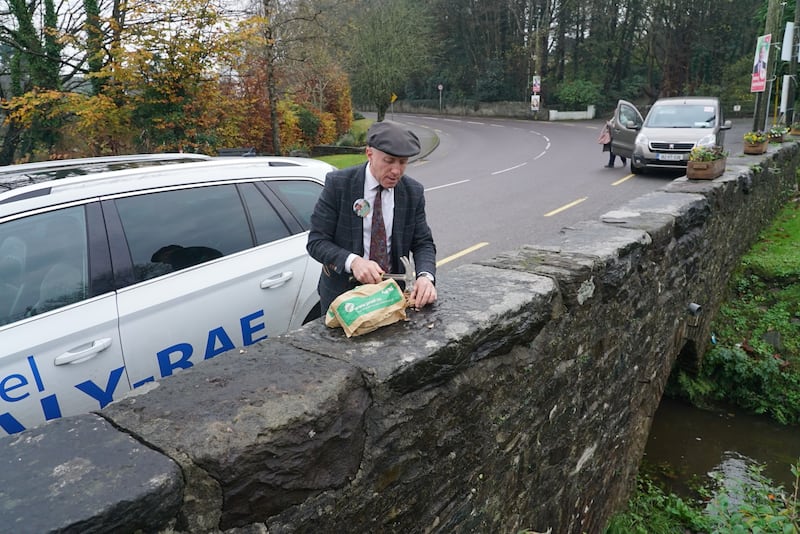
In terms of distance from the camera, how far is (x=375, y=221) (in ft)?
9.56

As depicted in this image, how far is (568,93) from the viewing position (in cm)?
4575

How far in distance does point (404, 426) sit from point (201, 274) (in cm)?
167

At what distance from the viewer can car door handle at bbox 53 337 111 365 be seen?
2.58 metres

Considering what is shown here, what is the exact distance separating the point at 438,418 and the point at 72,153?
735 inches

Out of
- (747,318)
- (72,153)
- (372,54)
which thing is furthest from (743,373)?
(372,54)

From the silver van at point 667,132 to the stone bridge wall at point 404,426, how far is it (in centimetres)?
1123

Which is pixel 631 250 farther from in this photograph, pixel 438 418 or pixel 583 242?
pixel 438 418

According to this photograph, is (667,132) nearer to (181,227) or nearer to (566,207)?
(566,207)

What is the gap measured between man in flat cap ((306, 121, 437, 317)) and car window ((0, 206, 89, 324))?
1.14 m

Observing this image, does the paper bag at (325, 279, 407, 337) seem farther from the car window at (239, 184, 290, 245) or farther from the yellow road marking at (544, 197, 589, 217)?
the yellow road marking at (544, 197, 589, 217)

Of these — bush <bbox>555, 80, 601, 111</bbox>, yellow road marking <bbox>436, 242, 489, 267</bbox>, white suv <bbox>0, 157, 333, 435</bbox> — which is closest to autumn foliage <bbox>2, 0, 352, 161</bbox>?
yellow road marking <bbox>436, 242, 489, 267</bbox>

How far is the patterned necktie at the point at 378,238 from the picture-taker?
290 cm

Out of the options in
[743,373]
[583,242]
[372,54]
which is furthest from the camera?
[372,54]

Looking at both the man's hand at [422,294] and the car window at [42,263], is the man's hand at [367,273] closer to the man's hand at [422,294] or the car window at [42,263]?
the man's hand at [422,294]
